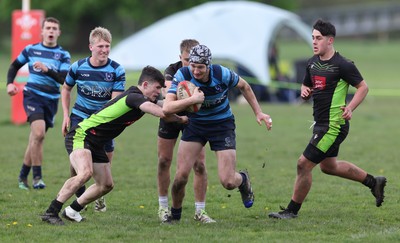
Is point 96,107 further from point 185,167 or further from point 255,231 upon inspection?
point 255,231

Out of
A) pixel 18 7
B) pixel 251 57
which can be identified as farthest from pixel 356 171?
pixel 18 7

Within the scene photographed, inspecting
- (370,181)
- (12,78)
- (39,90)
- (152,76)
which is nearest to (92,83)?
(152,76)

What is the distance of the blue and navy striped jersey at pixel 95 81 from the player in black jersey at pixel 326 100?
2083 millimetres

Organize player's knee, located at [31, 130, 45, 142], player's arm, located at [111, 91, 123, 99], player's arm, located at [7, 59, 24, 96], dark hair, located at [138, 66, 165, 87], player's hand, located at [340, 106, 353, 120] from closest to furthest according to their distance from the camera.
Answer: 1. dark hair, located at [138, 66, 165, 87]
2. player's hand, located at [340, 106, 353, 120]
3. player's arm, located at [111, 91, 123, 99]
4. player's arm, located at [7, 59, 24, 96]
5. player's knee, located at [31, 130, 45, 142]

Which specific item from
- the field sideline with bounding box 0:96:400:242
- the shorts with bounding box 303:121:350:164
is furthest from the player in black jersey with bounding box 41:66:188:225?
the shorts with bounding box 303:121:350:164

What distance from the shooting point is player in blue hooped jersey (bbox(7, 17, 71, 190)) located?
11.8 meters

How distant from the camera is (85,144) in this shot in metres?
8.95

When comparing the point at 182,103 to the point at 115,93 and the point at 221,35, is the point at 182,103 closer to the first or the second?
the point at 115,93

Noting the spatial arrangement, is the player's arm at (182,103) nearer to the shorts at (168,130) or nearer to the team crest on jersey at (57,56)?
the shorts at (168,130)

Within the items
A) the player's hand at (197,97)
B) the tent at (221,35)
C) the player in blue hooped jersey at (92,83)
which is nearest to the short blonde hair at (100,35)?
the player in blue hooped jersey at (92,83)

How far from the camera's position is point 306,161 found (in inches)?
371

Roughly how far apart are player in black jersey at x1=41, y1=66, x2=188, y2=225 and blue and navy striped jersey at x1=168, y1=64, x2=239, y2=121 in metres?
0.28

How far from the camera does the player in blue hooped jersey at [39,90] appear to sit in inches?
463

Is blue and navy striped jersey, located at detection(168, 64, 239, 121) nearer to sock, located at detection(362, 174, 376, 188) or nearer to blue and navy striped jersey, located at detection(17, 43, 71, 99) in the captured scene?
sock, located at detection(362, 174, 376, 188)
